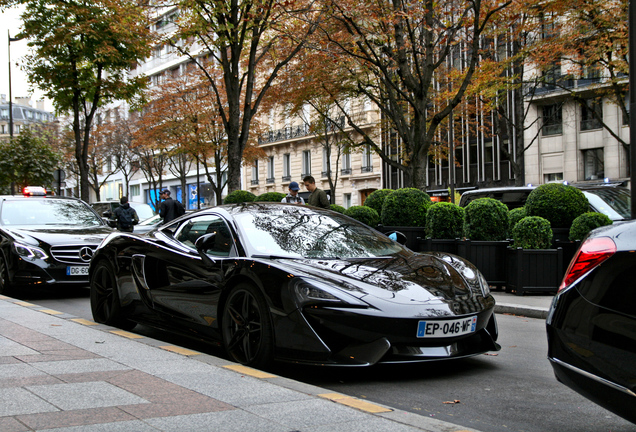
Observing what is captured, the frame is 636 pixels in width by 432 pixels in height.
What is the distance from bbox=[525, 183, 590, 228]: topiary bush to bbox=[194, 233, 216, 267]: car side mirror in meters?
7.58

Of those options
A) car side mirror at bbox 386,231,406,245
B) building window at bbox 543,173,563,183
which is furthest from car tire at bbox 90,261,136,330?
building window at bbox 543,173,563,183

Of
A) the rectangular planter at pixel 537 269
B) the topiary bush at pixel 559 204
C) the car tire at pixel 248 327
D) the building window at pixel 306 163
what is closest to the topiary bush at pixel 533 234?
the rectangular planter at pixel 537 269

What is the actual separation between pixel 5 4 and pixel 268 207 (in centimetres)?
1906

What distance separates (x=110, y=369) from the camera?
4801mm

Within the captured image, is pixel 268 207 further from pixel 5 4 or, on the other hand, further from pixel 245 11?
pixel 5 4

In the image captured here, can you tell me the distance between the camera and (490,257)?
1141 cm

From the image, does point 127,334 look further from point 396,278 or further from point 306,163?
point 306,163

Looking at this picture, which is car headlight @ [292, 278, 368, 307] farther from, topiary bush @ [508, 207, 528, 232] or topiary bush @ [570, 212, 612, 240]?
topiary bush @ [508, 207, 528, 232]

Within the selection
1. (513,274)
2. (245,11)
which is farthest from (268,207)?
(245,11)

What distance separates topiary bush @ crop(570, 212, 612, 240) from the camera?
1079 centimetres

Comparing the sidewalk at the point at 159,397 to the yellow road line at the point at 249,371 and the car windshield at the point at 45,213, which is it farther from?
the car windshield at the point at 45,213

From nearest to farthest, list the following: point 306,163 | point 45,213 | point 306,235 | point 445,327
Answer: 1. point 445,327
2. point 306,235
3. point 45,213
4. point 306,163

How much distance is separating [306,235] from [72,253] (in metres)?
6.01

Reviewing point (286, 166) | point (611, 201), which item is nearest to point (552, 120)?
point (286, 166)
